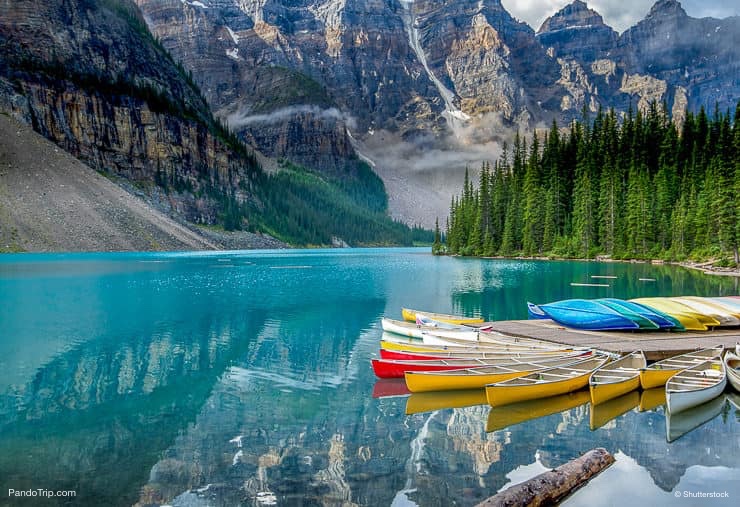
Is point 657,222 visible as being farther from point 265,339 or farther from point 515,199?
point 265,339

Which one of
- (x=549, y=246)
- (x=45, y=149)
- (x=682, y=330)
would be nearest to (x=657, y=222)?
(x=549, y=246)

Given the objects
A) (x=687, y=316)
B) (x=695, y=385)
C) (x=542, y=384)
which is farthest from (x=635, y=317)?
(x=542, y=384)

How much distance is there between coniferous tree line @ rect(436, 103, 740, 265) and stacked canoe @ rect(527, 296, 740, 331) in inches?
1869

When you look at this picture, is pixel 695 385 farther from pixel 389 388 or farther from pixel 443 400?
pixel 389 388

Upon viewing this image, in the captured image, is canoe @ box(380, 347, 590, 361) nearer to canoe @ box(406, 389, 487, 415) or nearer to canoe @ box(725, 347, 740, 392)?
canoe @ box(406, 389, 487, 415)

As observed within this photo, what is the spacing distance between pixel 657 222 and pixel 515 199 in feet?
106

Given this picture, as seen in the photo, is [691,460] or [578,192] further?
[578,192]

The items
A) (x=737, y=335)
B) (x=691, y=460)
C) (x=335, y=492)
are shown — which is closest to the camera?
(x=335, y=492)

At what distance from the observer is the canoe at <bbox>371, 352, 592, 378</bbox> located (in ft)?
67.6

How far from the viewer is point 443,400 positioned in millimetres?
18906

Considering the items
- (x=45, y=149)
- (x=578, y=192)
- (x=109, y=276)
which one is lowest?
(x=109, y=276)

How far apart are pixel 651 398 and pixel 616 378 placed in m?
1.26

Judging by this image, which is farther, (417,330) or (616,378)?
(417,330)

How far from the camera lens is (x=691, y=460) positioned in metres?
14.2
